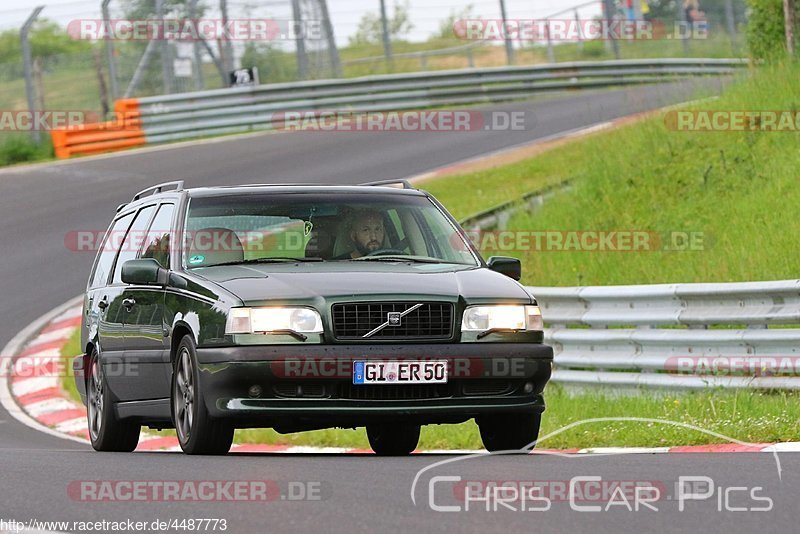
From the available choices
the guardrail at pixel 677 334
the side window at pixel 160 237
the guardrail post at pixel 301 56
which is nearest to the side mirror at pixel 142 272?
the side window at pixel 160 237

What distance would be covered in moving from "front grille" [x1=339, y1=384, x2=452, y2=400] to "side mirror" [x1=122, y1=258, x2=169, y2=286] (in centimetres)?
153

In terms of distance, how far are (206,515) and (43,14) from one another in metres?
23.7

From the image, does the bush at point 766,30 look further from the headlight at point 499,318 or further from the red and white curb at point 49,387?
the headlight at point 499,318

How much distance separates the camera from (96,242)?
21.0 m

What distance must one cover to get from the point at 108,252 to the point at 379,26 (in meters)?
23.2

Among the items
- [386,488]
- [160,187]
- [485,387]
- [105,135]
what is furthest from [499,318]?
[105,135]

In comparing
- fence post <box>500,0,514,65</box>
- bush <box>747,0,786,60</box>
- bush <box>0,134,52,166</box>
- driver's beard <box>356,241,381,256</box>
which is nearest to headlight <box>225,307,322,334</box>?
driver's beard <box>356,241,381,256</box>

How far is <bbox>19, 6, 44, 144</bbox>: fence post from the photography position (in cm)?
2798

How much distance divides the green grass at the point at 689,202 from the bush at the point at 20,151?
10.5m

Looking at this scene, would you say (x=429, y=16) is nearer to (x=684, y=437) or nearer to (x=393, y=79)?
(x=393, y=79)

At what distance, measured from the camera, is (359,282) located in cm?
852

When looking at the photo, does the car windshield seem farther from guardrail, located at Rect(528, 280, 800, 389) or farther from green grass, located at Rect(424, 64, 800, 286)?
green grass, located at Rect(424, 64, 800, 286)

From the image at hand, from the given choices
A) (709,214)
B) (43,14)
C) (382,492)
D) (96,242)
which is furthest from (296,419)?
(43,14)

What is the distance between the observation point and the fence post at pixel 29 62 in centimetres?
2798
